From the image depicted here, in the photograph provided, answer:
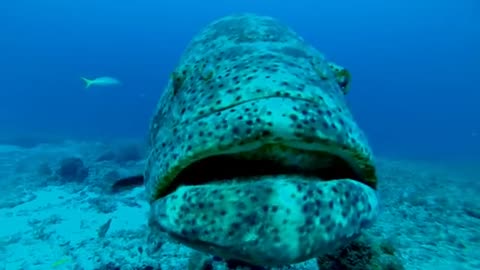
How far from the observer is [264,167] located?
90.0 inches

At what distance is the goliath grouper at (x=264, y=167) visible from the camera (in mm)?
1904

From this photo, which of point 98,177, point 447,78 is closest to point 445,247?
point 98,177

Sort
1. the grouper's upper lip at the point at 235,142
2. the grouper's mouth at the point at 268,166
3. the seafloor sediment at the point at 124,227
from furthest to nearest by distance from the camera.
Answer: the seafloor sediment at the point at 124,227 → the grouper's mouth at the point at 268,166 → the grouper's upper lip at the point at 235,142

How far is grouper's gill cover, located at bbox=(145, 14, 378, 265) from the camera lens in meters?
1.90

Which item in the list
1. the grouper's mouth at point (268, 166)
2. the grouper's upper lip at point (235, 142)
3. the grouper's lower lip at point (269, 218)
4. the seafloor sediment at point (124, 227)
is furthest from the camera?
the seafloor sediment at point (124, 227)

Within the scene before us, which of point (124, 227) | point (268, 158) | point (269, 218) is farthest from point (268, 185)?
point (124, 227)

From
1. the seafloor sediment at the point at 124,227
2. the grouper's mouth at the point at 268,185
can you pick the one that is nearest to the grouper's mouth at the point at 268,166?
the grouper's mouth at the point at 268,185

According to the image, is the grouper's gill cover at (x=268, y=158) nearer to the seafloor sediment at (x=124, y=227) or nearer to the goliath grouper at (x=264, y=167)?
the goliath grouper at (x=264, y=167)

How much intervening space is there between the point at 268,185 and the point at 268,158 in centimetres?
29

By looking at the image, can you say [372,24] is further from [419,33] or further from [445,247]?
[445,247]

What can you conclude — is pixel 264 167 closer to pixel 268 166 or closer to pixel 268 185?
pixel 268 166

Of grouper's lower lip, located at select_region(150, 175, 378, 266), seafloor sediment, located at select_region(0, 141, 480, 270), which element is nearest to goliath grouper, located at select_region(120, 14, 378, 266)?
grouper's lower lip, located at select_region(150, 175, 378, 266)

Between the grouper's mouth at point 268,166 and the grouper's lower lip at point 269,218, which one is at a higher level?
the grouper's mouth at point 268,166

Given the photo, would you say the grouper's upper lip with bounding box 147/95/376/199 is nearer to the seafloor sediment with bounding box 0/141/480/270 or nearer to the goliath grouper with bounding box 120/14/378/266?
the goliath grouper with bounding box 120/14/378/266
